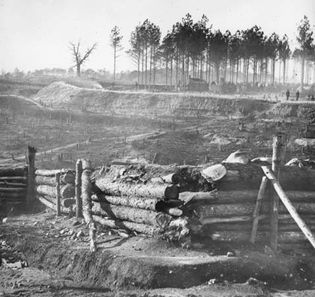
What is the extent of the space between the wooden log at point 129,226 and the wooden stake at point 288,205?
2643mm

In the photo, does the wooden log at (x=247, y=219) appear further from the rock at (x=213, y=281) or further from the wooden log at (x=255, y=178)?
the rock at (x=213, y=281)

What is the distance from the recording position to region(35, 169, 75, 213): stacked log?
12984mm

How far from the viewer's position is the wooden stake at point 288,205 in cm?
839

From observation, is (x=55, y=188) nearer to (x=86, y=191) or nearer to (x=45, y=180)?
(x=45, y=180)

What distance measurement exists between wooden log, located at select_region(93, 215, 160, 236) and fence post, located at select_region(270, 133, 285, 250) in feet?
8.01

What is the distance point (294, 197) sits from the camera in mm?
9523

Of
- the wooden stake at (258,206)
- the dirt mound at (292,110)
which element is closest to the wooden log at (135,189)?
the wooden stake at (258,206)

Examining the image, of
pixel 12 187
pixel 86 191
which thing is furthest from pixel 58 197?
pixel 12 187

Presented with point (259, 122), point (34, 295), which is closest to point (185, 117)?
point (259, 122)

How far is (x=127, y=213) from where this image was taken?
10109 millimetres

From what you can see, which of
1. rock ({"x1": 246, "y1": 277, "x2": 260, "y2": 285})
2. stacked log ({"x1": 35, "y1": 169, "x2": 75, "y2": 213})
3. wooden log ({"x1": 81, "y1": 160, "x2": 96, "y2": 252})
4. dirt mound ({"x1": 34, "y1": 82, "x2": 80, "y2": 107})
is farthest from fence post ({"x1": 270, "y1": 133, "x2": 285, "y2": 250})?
dirt mound ({"x1": 34, "y1": 82, "x2": 80, "y2": 107})

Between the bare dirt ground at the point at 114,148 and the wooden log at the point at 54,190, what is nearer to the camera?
the bare dirt ground at the point at 114,148

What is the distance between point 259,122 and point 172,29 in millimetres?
33227

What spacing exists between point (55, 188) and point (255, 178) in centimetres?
701
